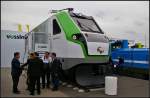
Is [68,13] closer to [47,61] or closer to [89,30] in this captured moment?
[89,30]

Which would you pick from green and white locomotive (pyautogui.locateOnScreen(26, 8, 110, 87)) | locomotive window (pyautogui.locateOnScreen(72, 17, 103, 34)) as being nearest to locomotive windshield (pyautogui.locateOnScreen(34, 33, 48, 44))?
green and white locomotive (pyautogui.locateOnScreen(26, 8, 110, 87))

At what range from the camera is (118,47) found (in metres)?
18.8

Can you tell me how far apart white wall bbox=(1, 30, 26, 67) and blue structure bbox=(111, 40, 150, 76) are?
29.2ft

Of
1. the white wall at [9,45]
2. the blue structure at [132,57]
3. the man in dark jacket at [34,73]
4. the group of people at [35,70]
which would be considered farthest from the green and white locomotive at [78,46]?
the white wall at [9,45]

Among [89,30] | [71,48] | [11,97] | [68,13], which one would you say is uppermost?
[68,13]

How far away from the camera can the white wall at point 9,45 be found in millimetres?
22031

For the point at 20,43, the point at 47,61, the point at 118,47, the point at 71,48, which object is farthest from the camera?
the point at 20,43

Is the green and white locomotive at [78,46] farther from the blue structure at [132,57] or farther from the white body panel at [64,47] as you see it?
the blue structure at [132,57]

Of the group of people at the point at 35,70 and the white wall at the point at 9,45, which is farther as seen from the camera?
the white wall at the point at 9,45

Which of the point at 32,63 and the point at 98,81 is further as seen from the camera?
the point at 98,81

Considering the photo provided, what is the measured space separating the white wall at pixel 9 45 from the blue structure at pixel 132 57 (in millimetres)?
8892

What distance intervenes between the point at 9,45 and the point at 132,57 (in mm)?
12417

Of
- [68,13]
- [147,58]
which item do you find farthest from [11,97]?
[147,58]

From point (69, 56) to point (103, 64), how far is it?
1553 millimetres
